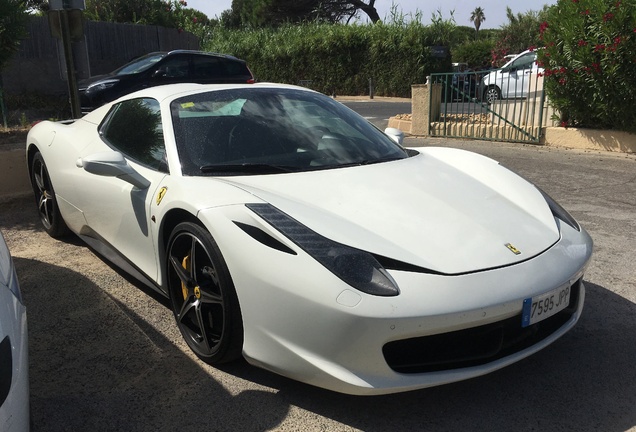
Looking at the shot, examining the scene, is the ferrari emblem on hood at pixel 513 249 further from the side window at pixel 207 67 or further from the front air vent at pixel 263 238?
the side window at pixel 207 67

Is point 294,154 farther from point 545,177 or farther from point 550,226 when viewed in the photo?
point 545,177

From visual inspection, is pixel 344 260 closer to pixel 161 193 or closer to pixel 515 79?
pixel 161 193

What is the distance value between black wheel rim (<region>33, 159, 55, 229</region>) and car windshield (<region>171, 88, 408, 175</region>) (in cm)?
172

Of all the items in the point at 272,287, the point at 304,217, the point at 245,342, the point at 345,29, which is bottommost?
the point at 245,342

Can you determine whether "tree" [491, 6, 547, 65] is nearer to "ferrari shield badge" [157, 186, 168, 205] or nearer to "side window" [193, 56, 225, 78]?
"side window" [193, 56, 225, 78]

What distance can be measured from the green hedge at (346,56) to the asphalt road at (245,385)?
2025 cm

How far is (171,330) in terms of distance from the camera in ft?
10.3

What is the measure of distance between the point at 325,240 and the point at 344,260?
0.44 feet

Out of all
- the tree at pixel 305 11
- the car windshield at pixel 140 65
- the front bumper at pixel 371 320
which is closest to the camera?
the front bumper at pixel 371 320

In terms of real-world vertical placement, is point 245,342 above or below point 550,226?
below

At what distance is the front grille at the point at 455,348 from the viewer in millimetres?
2225

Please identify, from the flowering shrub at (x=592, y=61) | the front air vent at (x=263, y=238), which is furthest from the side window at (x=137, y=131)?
the flowering shrub at (x=592, y=61)

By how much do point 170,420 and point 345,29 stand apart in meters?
23.7

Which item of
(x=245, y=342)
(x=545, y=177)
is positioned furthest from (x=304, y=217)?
(x=545, y=177)
